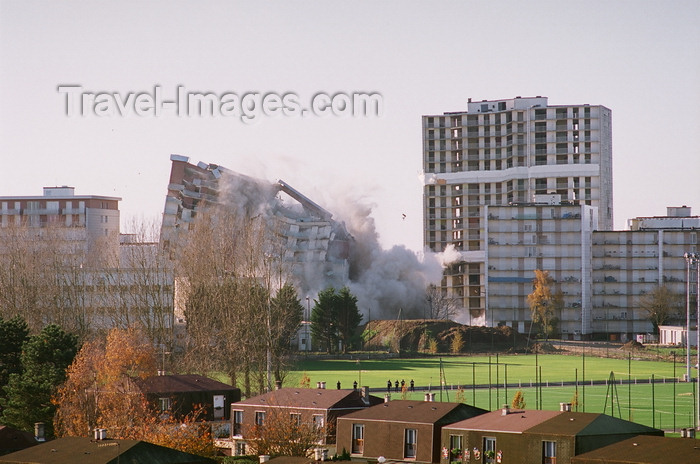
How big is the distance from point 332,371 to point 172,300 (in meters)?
19.6

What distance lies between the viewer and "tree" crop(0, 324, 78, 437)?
193ft

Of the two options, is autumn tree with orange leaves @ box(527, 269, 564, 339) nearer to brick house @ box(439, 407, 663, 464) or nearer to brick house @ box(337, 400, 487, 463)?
brick house @ box(337, 400, 487, 463)

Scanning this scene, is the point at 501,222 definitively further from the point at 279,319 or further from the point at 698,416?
the point at 698,416

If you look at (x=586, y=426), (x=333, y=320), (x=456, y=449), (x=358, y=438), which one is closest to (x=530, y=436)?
(x=586, y=426)

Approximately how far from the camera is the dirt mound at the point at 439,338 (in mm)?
124312

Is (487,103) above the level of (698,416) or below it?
above

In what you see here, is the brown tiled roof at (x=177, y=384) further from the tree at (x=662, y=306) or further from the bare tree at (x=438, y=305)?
the bare tree at (x=438, y=305)

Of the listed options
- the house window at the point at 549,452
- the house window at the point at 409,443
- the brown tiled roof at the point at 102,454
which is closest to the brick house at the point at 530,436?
the house window at the point at 549,452

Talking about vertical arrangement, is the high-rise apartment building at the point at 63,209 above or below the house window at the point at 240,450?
above

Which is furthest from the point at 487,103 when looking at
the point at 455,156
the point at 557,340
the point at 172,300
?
the point at 172,300

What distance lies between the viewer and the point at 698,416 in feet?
212

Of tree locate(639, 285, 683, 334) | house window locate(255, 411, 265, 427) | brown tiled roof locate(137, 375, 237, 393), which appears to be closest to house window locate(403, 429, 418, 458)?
house window locate(255, 411, 265, 427)

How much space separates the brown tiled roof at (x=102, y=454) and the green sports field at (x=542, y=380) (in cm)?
2686

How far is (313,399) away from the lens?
59.1 meters
